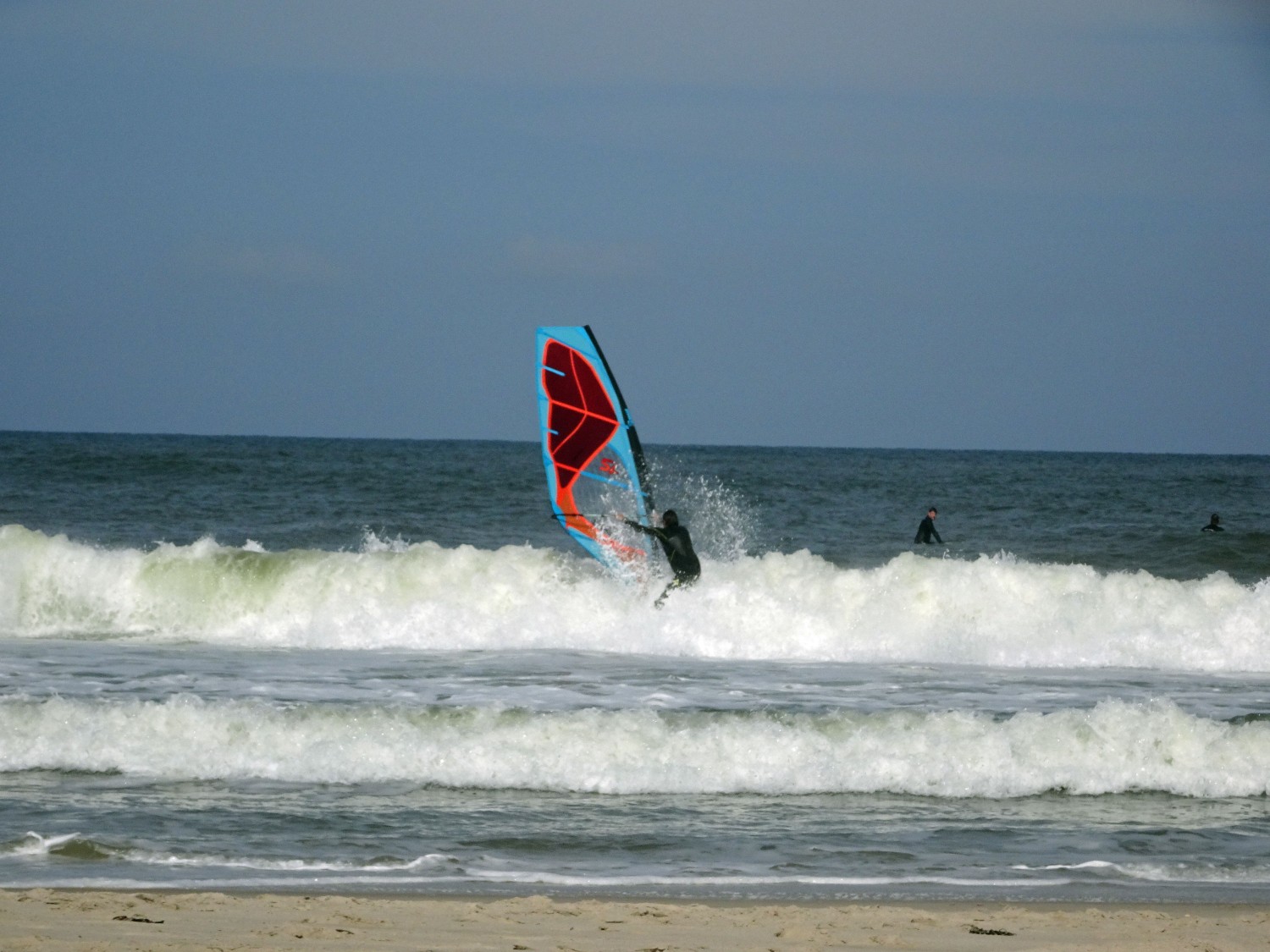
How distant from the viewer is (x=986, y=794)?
23.2ft

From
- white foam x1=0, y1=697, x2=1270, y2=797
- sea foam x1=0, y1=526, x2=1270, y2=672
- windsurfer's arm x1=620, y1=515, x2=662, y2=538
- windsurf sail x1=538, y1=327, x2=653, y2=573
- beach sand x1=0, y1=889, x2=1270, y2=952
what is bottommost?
beach sand x1=0, y1=889, x2=1270, y2=952

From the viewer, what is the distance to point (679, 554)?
11906 mm

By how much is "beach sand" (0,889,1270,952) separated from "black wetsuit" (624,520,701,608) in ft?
22.4

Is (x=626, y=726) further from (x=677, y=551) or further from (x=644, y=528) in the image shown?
(x=677, y=551)

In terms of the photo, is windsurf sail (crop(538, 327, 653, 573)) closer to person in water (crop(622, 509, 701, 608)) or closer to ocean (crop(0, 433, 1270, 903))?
person in water (crop(622, 509, 701, 608))

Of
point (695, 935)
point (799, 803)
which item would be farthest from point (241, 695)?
point (695, 935)

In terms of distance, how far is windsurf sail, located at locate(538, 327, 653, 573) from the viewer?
465 inches

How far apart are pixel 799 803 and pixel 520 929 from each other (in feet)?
8.33

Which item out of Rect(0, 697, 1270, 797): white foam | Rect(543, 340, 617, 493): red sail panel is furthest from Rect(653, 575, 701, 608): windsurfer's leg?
Rect(0, 697, 1270, 797): white foam

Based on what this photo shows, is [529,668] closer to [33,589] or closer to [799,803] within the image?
[799,803]

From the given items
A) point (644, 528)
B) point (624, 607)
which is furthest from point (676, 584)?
point (644, 528)

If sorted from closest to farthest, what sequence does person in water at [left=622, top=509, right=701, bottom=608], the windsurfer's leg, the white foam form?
the white foam < person in water at [left=622, top=509, right=701, bottom=608] < the windsurfer's leg

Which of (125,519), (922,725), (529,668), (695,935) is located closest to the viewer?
(695,935)

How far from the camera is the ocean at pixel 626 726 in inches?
223
